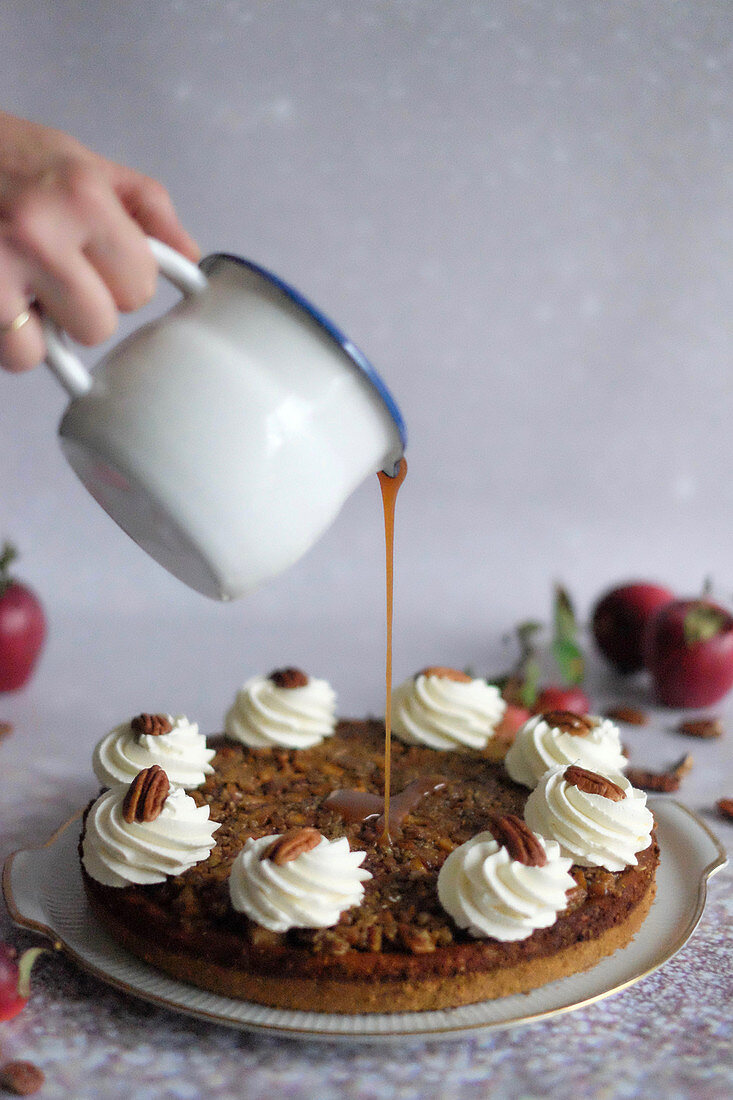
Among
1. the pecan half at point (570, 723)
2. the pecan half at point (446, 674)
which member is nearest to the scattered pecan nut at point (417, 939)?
the pecan half at point (570, 723)

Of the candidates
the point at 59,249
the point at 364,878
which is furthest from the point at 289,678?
the point at 59,249

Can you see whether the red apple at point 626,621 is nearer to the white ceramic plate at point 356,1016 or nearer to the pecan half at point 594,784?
the white ceramic plate at point 356,1016

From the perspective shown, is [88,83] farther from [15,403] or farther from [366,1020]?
[366,1020]

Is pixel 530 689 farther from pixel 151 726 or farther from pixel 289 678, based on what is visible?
pixel 151 726

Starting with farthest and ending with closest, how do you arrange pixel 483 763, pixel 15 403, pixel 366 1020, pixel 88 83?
1. pixel 15 403
2. pixel 88 83
3. pixel 483 763
4. pixel 366 1020

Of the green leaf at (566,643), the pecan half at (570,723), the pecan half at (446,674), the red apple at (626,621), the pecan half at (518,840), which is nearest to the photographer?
the pecan half at (518,840)

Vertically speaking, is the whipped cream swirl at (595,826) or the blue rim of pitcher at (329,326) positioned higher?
the blue rim of pitcher at (329,326)

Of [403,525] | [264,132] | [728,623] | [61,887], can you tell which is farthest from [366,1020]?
[264,132]
